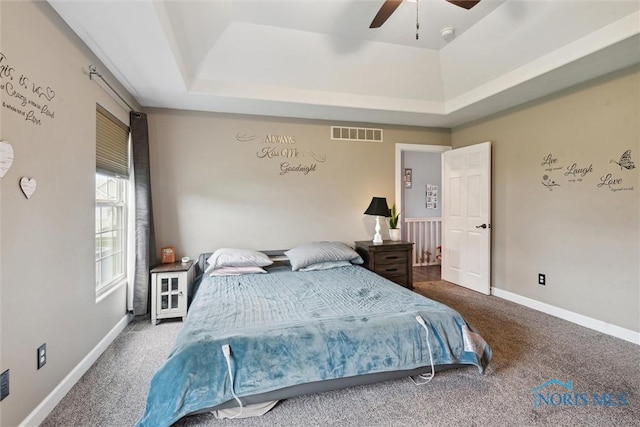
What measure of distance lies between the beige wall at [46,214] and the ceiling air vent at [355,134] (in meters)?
2.62

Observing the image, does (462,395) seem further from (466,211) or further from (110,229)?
(110,229)

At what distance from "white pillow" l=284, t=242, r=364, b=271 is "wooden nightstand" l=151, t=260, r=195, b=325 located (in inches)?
45.6

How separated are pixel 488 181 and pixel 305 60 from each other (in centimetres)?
271

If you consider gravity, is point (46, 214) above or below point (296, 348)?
above

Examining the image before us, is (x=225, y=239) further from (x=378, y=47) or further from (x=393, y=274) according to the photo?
(x=378, y=47)

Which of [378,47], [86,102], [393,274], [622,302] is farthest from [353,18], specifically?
[622,302]

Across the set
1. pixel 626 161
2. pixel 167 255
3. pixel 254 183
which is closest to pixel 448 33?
pixel 626 161

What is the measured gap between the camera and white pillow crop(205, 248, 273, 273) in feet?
10.2

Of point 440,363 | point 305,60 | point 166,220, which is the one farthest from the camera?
point 166,220

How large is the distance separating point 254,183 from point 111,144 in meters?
1.52

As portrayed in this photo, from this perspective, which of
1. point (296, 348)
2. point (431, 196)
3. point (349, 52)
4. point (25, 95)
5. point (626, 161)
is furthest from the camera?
point (431, 196)

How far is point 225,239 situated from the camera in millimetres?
3652

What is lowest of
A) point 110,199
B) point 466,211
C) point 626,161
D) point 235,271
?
point 235,271

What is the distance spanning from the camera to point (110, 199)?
283cm
